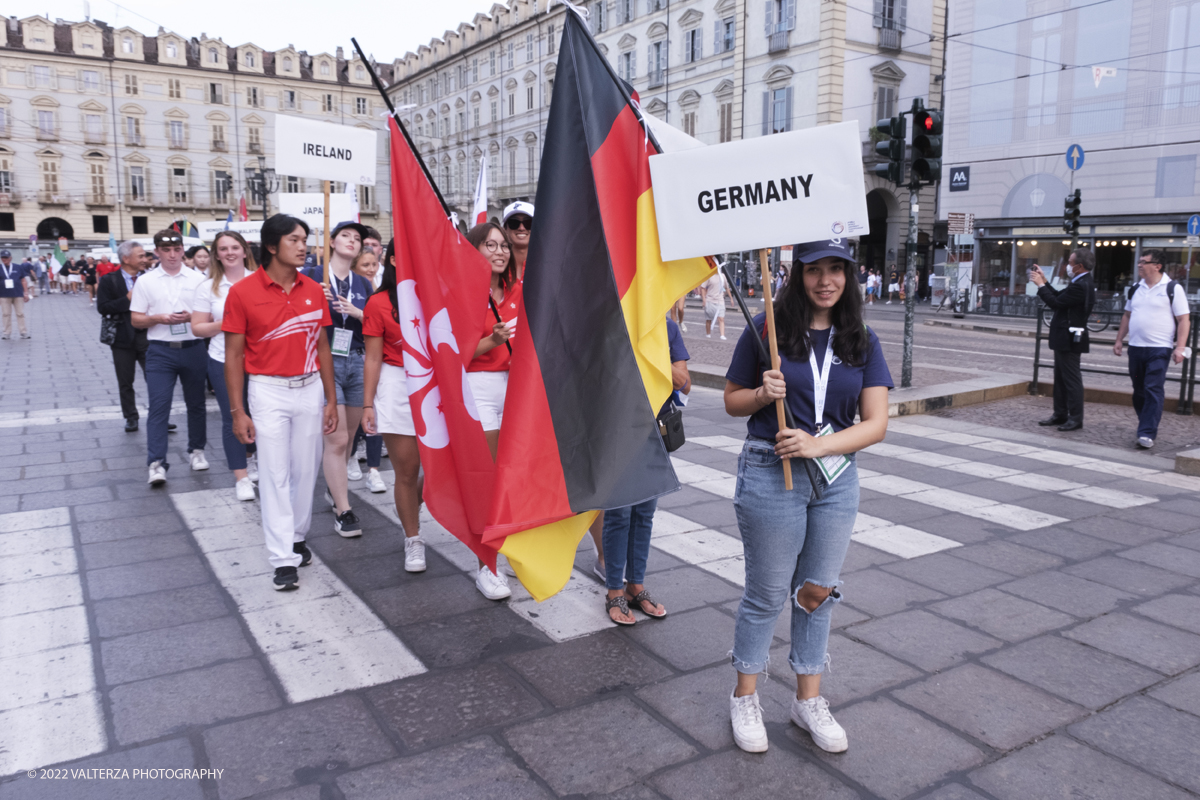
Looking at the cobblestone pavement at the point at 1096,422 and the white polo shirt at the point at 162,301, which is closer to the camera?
the white polo shirt at the point at 162,301

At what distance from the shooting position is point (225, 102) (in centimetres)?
6706

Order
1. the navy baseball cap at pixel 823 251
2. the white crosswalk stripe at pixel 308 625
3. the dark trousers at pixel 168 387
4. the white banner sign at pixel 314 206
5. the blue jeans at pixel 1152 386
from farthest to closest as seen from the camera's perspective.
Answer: the white banner sign at pixel 314 206, the blue jeans at pixel 1152 386, the dark trousers at pixel 168 387, the white crosswalk stripe at pixel 308 625, the navy baseball cap at pixel 823 251

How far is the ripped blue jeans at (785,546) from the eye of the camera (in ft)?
9.62

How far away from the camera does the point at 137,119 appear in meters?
64.8

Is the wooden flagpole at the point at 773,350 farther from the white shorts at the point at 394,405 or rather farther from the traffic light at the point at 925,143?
the traffic light at the point at 925,143

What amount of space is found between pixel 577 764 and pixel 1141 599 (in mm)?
3085

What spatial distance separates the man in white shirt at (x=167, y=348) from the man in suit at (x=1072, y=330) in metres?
7.72

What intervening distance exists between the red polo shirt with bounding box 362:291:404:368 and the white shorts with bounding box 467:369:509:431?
0.61 metres

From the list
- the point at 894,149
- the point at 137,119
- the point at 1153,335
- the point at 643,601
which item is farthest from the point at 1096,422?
the point at 137,119

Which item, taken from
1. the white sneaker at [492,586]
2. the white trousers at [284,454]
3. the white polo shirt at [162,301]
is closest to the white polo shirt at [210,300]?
the white polo shirt at [162,301]

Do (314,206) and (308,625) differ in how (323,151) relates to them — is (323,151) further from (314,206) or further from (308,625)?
(314,206)

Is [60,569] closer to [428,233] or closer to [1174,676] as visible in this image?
[428,233]

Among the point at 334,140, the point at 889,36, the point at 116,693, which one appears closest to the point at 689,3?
the point at 889,36

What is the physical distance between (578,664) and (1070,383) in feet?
23.0
